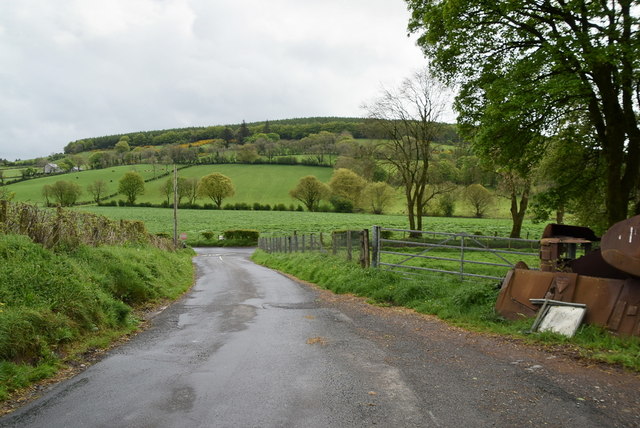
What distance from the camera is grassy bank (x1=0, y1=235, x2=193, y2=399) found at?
18.3 ft

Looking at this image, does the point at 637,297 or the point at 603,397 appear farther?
the point at 637,297

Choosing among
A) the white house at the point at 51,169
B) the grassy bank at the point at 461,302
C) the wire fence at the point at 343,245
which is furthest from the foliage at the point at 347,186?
the white house at the point at 51,169

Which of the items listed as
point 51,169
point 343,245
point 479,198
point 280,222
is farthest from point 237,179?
point 343,245

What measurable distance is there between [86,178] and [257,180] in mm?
39241

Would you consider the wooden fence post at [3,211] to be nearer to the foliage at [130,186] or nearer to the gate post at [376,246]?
the gate post at [376,246]

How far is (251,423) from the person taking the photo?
3.92m

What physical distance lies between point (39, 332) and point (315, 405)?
4.31m

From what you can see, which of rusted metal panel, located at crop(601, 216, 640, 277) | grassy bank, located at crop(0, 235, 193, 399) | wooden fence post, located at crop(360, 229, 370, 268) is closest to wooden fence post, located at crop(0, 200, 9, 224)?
grassy bank, located at crop(0, 235, 193, 399)

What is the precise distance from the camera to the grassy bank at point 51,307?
557 cm

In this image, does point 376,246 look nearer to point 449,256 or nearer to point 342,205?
point 449,256

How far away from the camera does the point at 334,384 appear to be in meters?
4.92

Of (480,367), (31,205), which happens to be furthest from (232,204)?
(480,367)

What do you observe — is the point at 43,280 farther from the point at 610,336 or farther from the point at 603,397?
the point at 610,336

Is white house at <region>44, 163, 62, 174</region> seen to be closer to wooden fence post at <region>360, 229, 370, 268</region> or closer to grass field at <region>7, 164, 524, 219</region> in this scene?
grass field at <region>7, 164, 524, 219</region>
